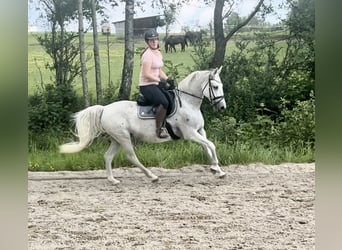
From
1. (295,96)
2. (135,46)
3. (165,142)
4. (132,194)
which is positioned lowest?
(132,194)

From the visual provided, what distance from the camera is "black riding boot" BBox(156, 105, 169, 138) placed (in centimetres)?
281

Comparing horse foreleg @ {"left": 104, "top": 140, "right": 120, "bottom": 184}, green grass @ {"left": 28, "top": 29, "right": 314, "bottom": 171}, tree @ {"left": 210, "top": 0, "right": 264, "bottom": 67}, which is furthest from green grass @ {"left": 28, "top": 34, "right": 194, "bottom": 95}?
horse foreleg @ {"left": 104, "top": 140, "right": 120, "bottom": 184}

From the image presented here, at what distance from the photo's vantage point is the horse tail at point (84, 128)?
279cm

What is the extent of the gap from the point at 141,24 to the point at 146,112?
0.35 meters

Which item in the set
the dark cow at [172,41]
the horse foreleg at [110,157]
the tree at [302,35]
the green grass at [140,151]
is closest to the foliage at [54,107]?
the green grass at [140,151]

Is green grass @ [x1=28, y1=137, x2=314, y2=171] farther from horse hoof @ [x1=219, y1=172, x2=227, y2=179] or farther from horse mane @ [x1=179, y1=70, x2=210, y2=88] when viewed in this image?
horse mane @ [x1=179, y1=70, x2=210, y2=88]

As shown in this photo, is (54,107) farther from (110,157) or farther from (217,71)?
(217,71)

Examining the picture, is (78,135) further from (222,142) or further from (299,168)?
(299,168)

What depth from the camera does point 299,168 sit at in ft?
9.19

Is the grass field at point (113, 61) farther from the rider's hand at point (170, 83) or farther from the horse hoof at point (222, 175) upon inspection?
the horse hoof at point (222, 175)

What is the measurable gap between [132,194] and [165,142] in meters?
0.25

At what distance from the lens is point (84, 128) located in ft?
9.18

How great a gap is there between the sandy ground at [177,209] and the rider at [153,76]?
0.27m
